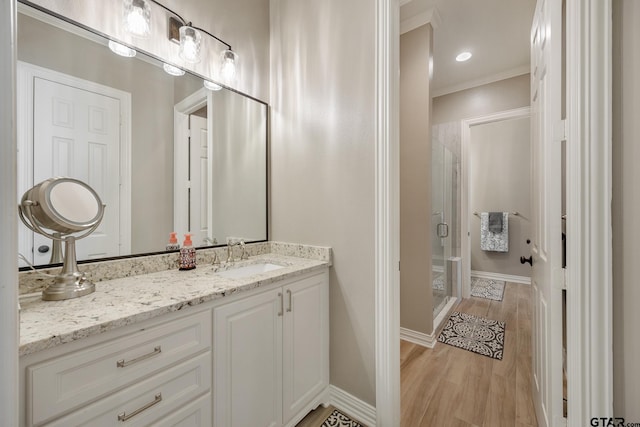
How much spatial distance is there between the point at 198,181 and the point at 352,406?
5.31ft

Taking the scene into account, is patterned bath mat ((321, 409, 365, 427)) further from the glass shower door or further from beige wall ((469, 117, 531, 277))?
beige wall ((469, 117, 531, 277))

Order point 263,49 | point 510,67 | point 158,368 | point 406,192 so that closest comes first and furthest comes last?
point 158,368, point 263,49, point 406,192, point 510,67

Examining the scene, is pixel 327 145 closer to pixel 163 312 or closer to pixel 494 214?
pixel 163 312

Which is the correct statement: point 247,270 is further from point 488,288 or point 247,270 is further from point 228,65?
point 488,288

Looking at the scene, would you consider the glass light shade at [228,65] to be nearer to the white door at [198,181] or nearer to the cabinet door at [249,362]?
the white door at [198,181]

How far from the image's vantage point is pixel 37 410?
26.5 inches

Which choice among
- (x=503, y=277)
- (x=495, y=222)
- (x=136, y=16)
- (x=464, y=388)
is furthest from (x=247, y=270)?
(x=503, y=277)

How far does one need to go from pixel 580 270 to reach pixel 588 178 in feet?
1.05

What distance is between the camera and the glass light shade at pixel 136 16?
1.24 meters

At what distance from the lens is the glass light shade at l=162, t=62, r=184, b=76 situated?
1422mm

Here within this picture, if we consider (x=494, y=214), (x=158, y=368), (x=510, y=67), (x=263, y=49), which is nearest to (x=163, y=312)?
(x=158, y=368)

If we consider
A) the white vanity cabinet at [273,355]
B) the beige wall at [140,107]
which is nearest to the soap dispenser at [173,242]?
the beige wall at [140,107]

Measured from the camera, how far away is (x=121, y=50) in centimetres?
126

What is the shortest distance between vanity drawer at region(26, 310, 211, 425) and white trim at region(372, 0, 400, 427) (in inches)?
35.6
